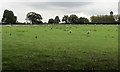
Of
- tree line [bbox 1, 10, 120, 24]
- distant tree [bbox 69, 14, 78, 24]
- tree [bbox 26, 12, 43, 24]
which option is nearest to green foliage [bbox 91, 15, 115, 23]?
tree line [bbox 1, 10, 120, 24]

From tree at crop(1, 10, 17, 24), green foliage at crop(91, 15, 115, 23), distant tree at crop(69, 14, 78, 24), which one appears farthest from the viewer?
green foliage at crop(91, 15, 115, 23)

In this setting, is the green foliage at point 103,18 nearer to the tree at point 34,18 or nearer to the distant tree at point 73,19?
the distant tree at point 73,19

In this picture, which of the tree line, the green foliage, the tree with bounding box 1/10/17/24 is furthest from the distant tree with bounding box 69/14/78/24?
the tree with bounding box 1/10/17/24

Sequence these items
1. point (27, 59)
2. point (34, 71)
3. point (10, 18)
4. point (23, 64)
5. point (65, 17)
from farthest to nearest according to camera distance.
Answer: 1. point (65, 17)
2. point (10, 18)
3. point (27, 59)
4. point (23, 64)
5. point (34, 71)

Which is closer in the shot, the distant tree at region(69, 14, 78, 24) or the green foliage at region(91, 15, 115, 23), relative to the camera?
the distant tree at region(69, 14, 78, 24)

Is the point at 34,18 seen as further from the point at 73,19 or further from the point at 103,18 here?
the point at 103,18

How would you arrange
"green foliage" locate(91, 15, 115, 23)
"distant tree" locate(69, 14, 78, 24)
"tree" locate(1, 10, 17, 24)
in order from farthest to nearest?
"green foliage" locate(91, 15, 115, 23)
"distant tree" locate(69, 14, 78, 24)
"tree" locate(1, 10, 17, 24)

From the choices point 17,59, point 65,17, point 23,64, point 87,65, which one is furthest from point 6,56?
point 65,17

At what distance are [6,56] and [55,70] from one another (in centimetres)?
387

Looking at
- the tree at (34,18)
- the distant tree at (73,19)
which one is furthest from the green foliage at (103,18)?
the tree at (34,18)

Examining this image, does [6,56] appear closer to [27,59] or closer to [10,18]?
[27,59]

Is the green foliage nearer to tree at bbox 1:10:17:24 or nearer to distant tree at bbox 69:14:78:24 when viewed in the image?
distant tree at bbox 69:14:78:24

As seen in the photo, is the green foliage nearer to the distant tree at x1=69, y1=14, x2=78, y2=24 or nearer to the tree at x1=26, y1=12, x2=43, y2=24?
the distant tree at x1=69, y1=14, x2=78, y2=24

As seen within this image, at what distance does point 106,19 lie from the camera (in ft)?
414
